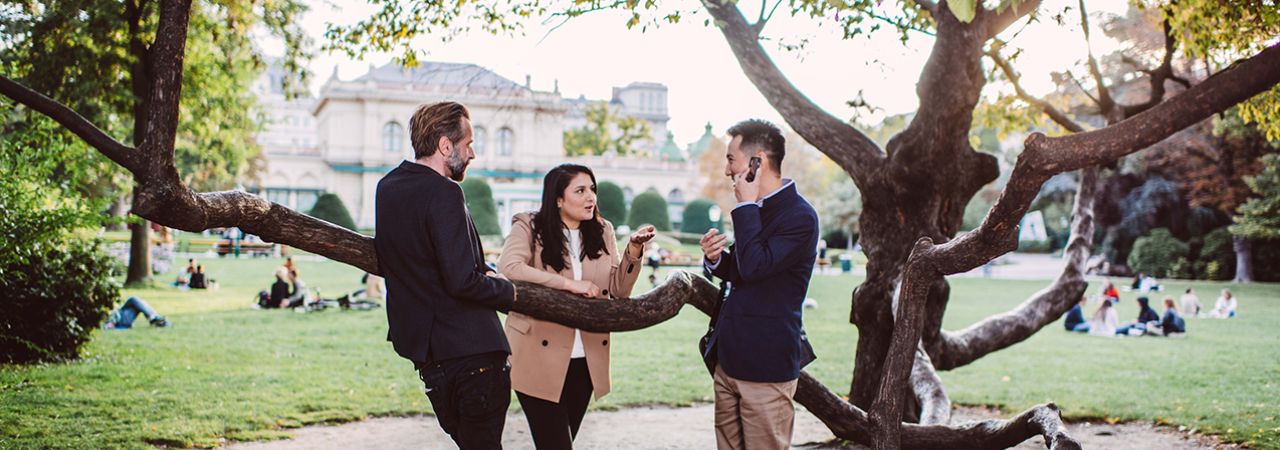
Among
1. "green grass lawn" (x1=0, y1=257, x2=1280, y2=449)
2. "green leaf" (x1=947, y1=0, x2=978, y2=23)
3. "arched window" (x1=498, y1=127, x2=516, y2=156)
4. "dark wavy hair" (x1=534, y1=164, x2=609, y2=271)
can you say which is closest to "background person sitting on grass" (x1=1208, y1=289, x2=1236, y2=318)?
"green grass lawn" (x1=0, y1=257, x2=1280, y2=449)

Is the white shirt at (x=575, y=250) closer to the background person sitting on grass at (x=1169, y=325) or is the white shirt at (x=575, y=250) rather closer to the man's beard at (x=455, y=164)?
the man's beard at (x=455, y=164)

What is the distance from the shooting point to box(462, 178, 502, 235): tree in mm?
47156

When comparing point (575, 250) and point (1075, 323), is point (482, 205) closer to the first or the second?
point (1075, 323)

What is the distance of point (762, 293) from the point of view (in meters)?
3.76

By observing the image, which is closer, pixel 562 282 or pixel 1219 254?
pixel 562 282

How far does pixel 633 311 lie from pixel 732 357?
0.66 metres

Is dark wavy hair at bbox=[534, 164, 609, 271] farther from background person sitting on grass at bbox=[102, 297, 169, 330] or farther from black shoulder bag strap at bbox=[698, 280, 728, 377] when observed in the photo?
background person sitting on grass at bbox=[102, 297, 169, 330]

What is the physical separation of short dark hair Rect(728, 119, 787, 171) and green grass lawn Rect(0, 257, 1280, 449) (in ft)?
14.9

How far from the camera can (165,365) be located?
9.81m

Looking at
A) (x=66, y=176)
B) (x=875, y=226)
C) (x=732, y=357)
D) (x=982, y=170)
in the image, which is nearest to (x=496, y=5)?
(x=875, y=226)

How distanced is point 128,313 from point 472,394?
12.1 meters

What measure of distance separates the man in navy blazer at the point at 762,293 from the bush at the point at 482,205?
4357cm

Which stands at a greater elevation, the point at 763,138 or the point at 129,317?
the point at 763,138

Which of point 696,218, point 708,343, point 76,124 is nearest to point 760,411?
point 708,343
